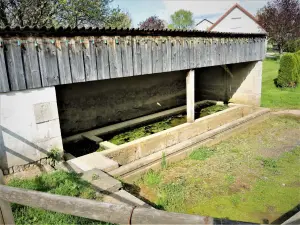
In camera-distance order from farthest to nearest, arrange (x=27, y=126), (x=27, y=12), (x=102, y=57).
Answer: (x=27, y=12)
(x=102, y=57)
(x=27, y=126)

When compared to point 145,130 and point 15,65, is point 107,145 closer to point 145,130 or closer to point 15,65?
point 145,130

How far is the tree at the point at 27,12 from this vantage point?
11609 mm

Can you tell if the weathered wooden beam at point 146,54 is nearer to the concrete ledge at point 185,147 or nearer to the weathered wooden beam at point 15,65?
the concrete ledge at point 185,147

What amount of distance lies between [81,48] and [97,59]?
18.8 inches

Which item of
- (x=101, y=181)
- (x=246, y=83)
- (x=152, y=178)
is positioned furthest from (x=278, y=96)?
(x=101, y=181)

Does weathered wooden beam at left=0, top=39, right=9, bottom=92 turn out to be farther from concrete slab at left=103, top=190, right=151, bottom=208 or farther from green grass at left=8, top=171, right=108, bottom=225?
concrete slab at left=103, top=190, right=151, bottom=208

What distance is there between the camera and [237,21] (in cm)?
3250

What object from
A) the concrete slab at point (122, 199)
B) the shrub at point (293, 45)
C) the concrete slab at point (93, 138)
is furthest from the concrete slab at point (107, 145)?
the shrub at point (293, 45)

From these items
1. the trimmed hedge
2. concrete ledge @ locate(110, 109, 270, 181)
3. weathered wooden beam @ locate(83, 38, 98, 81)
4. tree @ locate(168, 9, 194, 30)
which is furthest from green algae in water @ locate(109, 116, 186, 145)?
tree @ locate(168, 9, 194, 30)

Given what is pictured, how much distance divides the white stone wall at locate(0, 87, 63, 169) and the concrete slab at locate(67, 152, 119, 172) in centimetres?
63

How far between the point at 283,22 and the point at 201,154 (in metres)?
25.2

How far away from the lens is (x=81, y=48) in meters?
6.02

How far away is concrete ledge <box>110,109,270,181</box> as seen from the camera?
663cm

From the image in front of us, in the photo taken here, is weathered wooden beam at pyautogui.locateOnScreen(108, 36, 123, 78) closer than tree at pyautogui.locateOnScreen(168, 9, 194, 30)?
Yes
